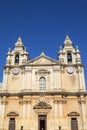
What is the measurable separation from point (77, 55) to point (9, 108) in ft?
37.5

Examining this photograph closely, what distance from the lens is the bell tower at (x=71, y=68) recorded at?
2995 centimetres

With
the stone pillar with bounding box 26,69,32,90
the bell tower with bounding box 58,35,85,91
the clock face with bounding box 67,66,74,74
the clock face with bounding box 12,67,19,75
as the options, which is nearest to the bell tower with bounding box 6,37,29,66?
the clock face with bounding box 12,67,19,75

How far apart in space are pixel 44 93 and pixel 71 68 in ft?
16.9

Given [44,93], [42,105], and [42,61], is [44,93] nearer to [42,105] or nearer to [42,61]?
[42,105]

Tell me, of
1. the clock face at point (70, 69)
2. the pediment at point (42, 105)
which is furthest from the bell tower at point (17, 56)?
the pediment at point (42, 105)

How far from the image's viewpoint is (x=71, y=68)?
31.2 metres

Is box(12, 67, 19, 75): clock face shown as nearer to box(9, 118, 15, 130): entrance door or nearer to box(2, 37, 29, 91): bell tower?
box(2, 37, 29, 91): bell tower

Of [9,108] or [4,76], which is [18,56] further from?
[9,108]

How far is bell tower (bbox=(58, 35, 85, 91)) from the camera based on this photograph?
98.3 feet

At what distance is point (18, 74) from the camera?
31156mm

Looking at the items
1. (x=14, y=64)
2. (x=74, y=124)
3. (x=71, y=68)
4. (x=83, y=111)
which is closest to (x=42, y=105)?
(x=74, y=124)

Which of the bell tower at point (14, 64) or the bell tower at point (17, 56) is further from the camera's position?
the bell tower at point (17, 56)

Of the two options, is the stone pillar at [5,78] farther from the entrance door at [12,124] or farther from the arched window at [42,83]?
the arched window at [42,83]

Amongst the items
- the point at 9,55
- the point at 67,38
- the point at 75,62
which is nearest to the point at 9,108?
the point at 9,55
